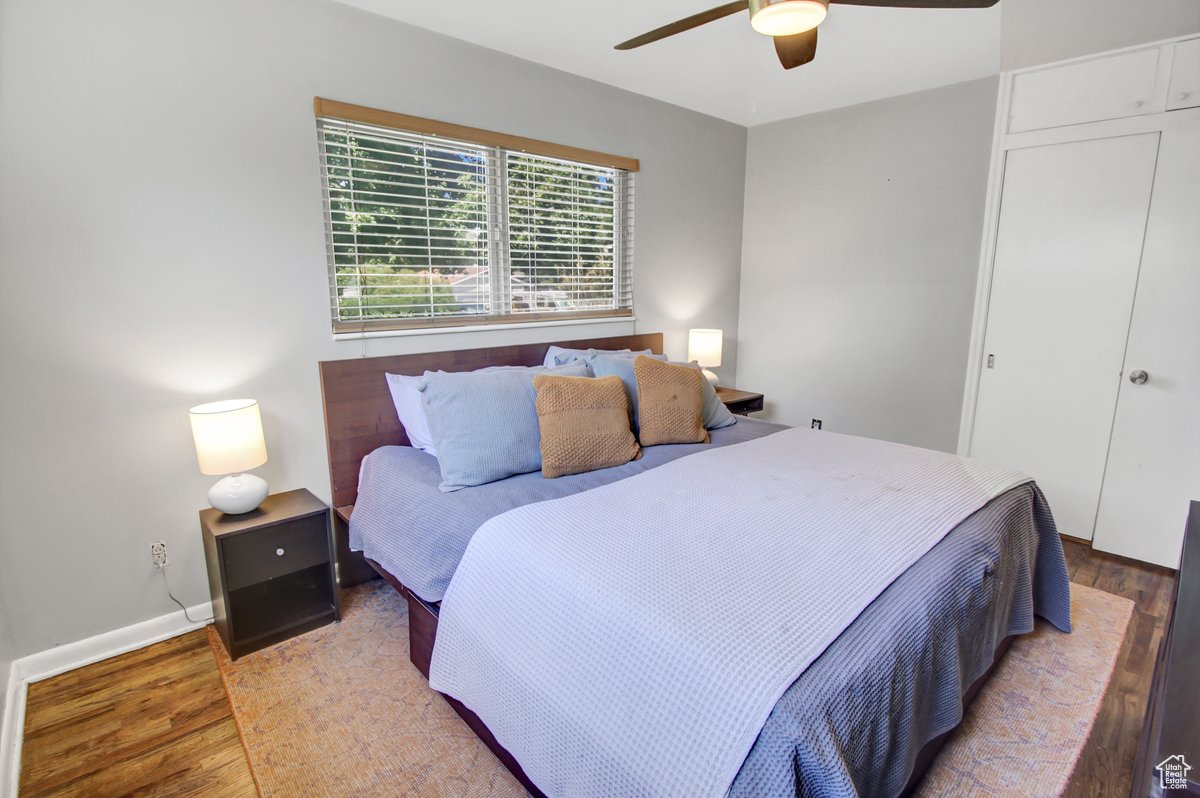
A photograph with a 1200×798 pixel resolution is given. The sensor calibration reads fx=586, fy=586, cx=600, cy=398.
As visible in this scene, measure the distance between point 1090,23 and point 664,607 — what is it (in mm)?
3307

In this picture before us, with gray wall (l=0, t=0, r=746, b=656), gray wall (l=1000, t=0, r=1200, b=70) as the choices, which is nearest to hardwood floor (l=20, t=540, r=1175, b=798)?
gray wall (l=0, t=0, r=746, b=656)

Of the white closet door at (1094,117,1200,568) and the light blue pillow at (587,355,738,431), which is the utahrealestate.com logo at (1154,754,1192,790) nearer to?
the light blue pillow at (587,355,738,431)

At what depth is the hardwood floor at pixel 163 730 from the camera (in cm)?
166

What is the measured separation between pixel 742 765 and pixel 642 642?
30cm

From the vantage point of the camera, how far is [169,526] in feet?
7.49

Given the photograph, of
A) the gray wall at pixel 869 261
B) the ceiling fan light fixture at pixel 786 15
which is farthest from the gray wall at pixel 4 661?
the gray wall at pixel 869 261

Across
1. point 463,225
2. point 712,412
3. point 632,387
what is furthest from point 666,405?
point 463,225

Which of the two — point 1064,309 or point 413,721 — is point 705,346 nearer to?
point 1064,309

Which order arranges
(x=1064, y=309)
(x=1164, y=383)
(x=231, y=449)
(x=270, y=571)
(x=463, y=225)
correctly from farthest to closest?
(x=1064, y=309)
(x=463, y=225)
(x=1164, y=383)
(x=270, y=571)
(x=231, y=449)

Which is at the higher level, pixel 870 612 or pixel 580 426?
pixel 580 426

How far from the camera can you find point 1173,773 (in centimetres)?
78

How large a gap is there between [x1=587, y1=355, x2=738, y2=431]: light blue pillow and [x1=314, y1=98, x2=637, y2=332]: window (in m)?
0.61

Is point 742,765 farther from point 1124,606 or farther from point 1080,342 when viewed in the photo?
point 1080,342

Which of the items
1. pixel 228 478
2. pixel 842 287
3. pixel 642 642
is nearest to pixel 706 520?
pixel 642 642
